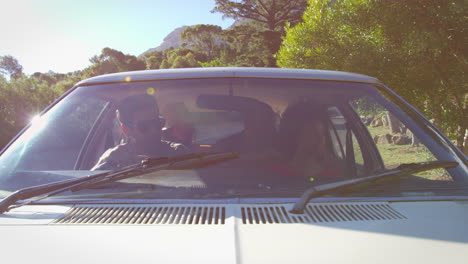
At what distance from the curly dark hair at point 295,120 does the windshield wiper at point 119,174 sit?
306 millimetres

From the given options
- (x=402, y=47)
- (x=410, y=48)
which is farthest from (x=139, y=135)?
(x=402, y=47)

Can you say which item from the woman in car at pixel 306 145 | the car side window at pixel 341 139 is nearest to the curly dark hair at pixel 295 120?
the woman in car at pixel 306 145

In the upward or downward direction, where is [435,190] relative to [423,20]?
downward

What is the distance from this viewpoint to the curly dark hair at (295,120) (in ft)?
6.59

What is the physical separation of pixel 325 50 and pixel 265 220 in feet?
19.5

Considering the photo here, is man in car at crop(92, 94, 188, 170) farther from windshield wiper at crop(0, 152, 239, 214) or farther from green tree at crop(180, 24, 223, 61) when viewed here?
green tree at crop(180, 24, 223, 61)

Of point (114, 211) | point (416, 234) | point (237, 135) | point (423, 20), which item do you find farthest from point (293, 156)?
point (423, 20)

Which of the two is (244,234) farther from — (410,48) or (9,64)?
(9,64)

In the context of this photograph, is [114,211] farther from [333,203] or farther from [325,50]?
[325,50]

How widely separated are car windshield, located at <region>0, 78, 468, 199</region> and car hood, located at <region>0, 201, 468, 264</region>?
0.50 ft

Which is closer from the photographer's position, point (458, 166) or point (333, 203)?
point (333, 203)

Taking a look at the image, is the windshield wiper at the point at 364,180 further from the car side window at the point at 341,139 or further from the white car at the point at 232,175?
the car side window at the point at 341,139

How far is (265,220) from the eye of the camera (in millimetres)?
1431

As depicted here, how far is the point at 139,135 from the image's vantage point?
2.16m
